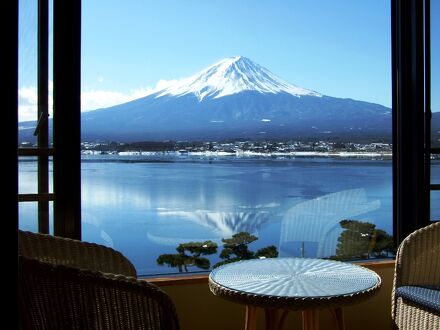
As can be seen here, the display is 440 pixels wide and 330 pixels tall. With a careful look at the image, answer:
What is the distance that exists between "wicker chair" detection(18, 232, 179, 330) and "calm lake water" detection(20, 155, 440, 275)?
1.24m

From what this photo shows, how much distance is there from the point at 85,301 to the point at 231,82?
2.08m

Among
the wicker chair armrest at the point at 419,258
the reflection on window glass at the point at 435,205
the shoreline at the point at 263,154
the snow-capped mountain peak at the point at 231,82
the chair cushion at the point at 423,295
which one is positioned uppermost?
the snow-capped mountain peak at the point at 231,82

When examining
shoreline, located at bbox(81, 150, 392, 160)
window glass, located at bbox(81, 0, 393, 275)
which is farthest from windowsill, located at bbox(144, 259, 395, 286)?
shoreline, located at bbox(81, 150, 392, 160)

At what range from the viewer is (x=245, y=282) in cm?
204

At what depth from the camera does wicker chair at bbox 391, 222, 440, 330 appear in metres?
2.24

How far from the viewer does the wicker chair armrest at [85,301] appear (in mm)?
1486

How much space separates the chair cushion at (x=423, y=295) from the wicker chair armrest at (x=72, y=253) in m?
1.21

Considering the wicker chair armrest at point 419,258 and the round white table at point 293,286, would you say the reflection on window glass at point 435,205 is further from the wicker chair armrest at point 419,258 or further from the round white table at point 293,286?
the round white table at point 293,286

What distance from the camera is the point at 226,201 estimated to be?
3188mm

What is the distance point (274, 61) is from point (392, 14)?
787 millimetres

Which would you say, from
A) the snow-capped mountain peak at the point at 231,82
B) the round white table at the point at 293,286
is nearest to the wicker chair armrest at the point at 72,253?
the round white table at the point at 293,286

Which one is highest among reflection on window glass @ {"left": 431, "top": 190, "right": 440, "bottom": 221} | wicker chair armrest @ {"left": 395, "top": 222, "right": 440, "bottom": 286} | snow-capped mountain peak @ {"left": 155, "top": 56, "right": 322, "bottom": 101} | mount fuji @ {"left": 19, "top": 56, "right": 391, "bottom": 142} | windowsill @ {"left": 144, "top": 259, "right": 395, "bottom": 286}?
snow-capped mountain peak @ {"left": 155, "top": 56, "right": 322, "bottom": 101}

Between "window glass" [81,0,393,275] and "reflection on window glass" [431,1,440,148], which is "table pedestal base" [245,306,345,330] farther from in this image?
"reflection on window glass" [431,1,440,148]

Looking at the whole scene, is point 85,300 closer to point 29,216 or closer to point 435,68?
point 29,216
